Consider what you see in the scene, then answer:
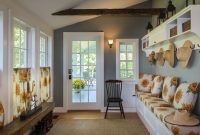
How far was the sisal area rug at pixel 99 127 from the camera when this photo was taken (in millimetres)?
3959

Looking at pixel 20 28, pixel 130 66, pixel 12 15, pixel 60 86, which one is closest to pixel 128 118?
pixel 130 66

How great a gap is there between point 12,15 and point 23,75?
0.93 metres

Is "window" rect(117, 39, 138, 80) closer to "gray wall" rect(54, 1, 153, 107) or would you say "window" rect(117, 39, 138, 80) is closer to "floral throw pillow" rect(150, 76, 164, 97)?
"gray wall" rect(54, 1, 153, 107)

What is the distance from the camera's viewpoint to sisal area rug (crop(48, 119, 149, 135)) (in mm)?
3959

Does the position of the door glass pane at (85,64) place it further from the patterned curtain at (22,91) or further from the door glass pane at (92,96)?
the patterned curtain at (22,91)

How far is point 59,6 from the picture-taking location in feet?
13.4

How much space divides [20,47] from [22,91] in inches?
28.0

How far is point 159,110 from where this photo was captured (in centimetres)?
309

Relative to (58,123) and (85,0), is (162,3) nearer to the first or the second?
(85,0)

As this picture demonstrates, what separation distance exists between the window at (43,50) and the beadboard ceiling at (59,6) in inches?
14.3

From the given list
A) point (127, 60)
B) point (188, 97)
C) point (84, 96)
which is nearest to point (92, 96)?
point (84, 96)

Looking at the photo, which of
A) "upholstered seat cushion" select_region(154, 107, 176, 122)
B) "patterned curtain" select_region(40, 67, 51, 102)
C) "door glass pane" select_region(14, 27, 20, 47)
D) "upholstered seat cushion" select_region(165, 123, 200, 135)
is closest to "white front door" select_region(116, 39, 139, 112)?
"patterned curtain" select_region(40, 67, 51, 102)

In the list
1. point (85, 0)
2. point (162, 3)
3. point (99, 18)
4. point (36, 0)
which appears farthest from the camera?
point (99, 18)

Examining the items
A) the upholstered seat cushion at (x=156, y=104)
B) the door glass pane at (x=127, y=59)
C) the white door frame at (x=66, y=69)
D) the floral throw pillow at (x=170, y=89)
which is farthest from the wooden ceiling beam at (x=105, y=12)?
the upholstered seat cushion at (x=156, y=104)
